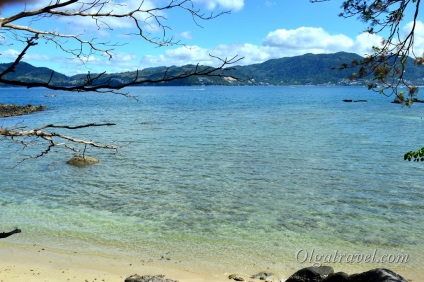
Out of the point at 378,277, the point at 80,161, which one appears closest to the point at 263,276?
the point at 378,277

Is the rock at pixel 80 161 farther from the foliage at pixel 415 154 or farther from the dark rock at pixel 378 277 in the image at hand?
the foliage at pixel 415 154

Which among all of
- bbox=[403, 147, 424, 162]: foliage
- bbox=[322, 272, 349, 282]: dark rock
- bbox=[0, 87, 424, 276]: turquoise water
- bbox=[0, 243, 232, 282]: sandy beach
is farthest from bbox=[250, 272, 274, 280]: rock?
bbox=[403, 147, 424, 162]: foliage

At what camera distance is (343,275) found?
29.6ft

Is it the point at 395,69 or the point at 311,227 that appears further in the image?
the point at 311,227

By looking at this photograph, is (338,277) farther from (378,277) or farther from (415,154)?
(415,154)

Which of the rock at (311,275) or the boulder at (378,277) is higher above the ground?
the boulder at (378,277)

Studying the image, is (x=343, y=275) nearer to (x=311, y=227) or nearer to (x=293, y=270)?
(x=293, y=270)

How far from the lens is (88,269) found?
1123 cm

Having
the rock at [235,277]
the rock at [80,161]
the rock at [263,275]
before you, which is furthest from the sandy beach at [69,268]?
the rock at [80,161]

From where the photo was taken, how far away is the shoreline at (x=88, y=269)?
10.6 metres

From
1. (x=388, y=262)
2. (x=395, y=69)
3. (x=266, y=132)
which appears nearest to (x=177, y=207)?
(x=388, y=262)

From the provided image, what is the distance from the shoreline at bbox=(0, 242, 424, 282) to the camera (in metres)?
10.6

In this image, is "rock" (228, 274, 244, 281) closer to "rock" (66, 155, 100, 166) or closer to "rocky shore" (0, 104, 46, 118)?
"rock" (66, 155, 100, 166)

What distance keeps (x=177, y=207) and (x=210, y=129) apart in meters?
29.0
